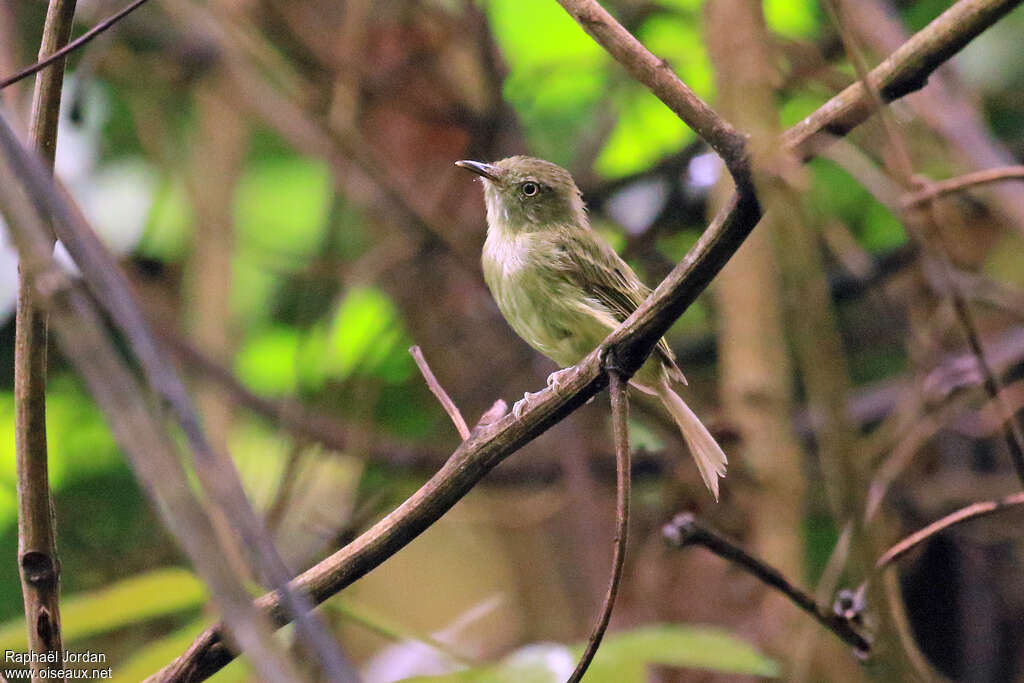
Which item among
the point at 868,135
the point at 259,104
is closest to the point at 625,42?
the point at 868,135

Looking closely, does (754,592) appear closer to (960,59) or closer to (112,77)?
(960,59)

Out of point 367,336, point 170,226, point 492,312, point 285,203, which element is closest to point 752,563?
point 492,312

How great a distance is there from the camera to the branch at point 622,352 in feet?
4.00

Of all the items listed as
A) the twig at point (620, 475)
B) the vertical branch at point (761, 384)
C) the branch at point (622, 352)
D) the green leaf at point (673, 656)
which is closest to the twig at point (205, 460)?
the branch at point (622, 352)

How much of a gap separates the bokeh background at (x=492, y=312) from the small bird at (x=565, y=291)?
0.76 ft

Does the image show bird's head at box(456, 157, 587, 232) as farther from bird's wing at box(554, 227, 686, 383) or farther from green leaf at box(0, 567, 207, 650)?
green leaf at box(0, 567, 207, 650)

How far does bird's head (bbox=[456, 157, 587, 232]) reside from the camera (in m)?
3.51

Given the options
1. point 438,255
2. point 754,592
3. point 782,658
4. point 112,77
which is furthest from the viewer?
point 112,77

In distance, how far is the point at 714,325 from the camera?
14.6ft

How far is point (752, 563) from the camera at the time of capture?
1829 millimetres

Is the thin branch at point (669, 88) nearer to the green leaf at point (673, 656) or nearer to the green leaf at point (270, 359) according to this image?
the green leaf at point (673, 656)

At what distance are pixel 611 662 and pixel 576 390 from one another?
25.4 inches

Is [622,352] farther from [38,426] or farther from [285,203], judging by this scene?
[285,203]

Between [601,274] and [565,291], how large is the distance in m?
0.13
